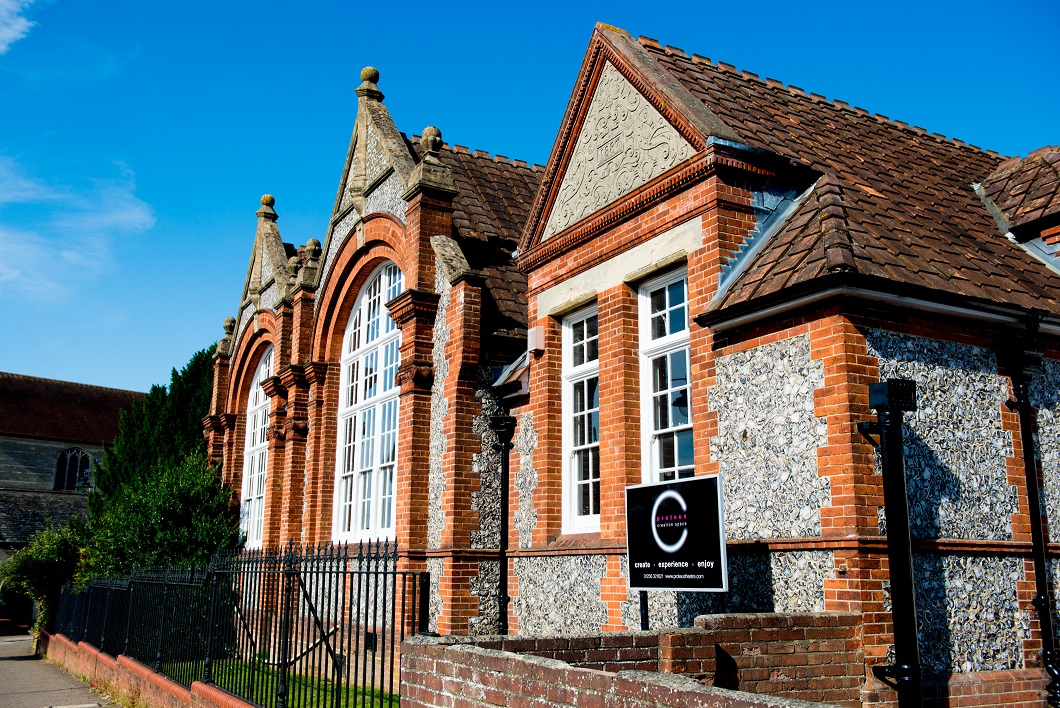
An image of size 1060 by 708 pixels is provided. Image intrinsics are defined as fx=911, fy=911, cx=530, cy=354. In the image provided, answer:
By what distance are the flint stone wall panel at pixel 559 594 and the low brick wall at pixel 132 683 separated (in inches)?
133

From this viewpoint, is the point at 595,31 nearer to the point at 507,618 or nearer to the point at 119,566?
the point at 507,618

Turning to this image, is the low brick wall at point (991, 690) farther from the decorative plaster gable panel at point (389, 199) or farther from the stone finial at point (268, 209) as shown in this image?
the stone finial at point (268, 209)

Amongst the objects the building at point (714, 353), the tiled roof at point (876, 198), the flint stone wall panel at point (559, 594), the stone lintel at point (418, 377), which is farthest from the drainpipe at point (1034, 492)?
the stone lintel at point (418, 377)

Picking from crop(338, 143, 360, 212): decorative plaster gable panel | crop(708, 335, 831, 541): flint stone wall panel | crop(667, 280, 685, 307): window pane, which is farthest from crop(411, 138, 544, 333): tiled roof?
crop(708, 335, 831, 541): flint stone wall panel

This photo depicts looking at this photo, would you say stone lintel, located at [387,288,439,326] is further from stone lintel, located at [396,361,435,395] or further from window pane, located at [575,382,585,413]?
window pane, located at [575,382,585,413]

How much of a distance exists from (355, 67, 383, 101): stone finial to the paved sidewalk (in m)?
11.3

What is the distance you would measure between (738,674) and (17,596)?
34.9 meters

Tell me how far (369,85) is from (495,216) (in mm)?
3983

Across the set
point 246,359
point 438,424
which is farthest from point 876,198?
point 246,359

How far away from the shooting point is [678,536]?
7.33m

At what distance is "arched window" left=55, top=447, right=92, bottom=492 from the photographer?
47.5 m

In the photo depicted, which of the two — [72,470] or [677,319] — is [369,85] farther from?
[72,470]

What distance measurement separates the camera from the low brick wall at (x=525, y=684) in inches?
Answer: 163

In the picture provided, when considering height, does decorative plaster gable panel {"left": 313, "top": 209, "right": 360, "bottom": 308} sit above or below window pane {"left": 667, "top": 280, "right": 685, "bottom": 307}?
above
